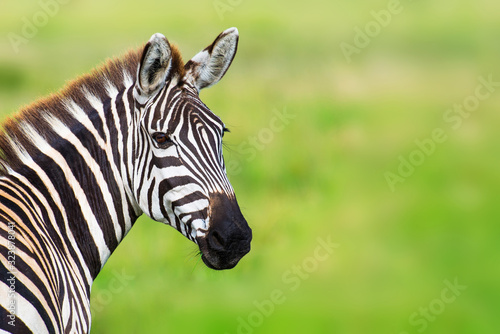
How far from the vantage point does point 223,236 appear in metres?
4.27

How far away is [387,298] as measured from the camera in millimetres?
12703

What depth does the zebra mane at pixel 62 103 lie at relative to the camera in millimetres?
4355

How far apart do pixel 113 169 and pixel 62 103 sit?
60 centimetres

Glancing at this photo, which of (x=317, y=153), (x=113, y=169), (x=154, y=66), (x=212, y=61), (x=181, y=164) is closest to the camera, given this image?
(x=181, y=164)

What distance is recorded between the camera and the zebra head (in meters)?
4.33

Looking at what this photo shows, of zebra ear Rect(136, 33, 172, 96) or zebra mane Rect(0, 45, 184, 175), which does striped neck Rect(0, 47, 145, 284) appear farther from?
zebra ear Rect(136, 33, 172, 96)

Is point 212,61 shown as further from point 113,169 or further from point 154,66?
point 113,169

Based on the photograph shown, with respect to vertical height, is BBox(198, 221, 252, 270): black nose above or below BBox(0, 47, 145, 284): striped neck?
below

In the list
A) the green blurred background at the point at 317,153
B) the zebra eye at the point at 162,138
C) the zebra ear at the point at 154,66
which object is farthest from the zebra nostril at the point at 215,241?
the green blurred background at the point at 317,153

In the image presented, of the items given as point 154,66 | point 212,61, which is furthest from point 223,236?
point 212,61

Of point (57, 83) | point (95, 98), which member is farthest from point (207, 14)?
point (95, 98)

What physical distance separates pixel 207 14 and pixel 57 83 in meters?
6.26

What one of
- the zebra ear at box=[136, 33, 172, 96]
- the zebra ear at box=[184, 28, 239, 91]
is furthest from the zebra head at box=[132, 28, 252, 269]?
Answer: the zebra ear at box=[184, 28, 239, 91]

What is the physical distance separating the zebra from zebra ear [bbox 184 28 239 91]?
0.7 inches
